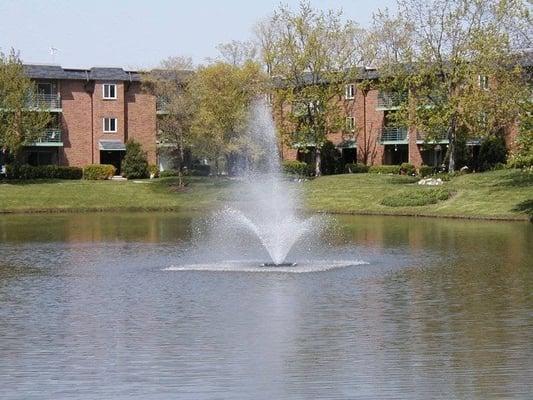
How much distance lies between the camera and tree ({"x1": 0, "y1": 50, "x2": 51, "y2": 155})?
7681 centimetres

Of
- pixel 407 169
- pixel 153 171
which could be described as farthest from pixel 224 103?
pixel 407 169

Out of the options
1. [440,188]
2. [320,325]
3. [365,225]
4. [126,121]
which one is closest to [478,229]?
[365,225]

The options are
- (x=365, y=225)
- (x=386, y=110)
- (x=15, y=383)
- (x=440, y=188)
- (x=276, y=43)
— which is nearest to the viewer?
(x=15, y=383)

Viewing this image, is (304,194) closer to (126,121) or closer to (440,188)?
(440,188)

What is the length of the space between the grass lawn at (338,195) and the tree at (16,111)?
355 cm

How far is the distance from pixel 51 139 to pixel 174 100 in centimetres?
1327

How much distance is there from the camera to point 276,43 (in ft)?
253

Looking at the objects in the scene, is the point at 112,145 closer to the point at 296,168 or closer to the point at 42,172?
the point at 42,172

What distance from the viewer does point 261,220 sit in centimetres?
5194

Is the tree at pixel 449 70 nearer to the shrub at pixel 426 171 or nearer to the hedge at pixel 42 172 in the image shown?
the shrub at pixel 426 171

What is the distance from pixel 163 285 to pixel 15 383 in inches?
457

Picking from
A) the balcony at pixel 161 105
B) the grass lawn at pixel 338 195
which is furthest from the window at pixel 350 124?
the balcony at pixel 161 105

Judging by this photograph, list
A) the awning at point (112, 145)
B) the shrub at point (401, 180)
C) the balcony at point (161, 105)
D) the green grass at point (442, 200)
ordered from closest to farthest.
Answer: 1. the green grass at point (442, 200)
2. the shrub at point (401, 180)
3. the balcony at point (161, 105)
4. the awning at point (112, 145)

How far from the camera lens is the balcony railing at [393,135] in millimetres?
85356
